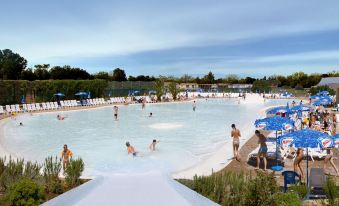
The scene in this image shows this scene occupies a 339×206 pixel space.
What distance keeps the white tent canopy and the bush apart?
348cm

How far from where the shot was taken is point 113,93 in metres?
54.6

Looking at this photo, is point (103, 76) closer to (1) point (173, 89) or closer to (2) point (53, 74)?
(2) point (53, 74)

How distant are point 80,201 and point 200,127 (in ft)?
69.2

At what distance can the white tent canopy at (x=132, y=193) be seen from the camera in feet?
9.44

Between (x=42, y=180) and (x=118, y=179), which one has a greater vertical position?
(x=118, y=179)

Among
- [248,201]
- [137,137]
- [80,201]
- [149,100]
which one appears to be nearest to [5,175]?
[248,201]

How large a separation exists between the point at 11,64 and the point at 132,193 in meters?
80.2

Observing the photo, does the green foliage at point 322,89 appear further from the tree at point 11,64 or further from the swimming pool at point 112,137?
the tree at point 11,64

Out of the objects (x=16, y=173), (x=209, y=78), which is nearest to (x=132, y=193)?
(x=16, y=173)

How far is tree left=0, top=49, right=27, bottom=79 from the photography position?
7214 cm

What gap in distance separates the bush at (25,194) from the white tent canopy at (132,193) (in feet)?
11.4

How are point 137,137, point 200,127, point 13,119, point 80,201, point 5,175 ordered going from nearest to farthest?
point 80,201 → point 5,175 → point 137,137 → point 200,127 → point 13,119

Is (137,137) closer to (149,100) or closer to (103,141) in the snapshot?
(103,141)

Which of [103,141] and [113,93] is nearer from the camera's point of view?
[103,141]
